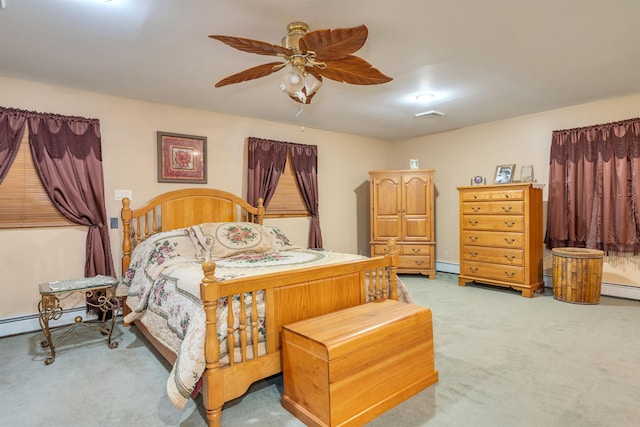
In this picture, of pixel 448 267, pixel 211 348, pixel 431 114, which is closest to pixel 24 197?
pixel 211 348

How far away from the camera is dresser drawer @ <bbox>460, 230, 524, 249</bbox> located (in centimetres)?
443

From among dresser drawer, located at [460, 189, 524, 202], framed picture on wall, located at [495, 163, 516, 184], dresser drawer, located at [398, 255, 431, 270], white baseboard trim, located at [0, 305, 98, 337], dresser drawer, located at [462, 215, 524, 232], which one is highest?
framed picture on wall, located at [495, 163, 516, 184]

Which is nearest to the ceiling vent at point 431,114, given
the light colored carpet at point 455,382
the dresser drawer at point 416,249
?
the dresser drawer at point 416,249

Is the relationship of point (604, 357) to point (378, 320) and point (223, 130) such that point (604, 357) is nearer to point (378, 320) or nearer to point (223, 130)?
point (378, 320)

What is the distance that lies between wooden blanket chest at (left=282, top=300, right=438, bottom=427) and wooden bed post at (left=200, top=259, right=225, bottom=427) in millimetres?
382

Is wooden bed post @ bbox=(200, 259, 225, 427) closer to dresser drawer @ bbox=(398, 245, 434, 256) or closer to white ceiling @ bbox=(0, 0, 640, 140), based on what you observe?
white ceiling @ bbox=(0, 0, 640, 140)

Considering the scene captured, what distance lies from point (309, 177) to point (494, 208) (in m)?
2.57

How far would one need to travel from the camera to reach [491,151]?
5.27 m

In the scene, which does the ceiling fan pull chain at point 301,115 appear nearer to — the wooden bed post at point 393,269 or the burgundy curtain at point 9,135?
the wooden bed post at point 393,269

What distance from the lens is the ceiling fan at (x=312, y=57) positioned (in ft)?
6.19

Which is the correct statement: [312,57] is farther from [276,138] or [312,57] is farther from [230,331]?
[276,138]

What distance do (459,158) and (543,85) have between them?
6.90 feet

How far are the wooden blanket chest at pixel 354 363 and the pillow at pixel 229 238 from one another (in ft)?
4.89

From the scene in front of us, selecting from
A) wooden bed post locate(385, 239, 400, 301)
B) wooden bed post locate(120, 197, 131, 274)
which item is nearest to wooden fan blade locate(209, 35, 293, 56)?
wooden bed post locate(385, 239, 400, 301)
